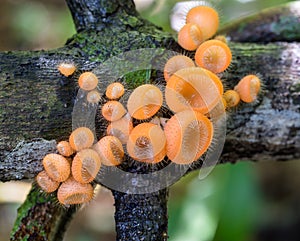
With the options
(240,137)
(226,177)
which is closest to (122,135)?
(240,137)

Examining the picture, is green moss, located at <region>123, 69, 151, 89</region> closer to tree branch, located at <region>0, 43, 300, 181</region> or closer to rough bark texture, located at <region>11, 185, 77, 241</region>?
tree branch, located at <region>0, 43, 300, 181</region>

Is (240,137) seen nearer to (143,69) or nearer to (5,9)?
(143,69)

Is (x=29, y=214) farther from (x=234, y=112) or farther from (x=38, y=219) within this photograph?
(x=234, y=112)

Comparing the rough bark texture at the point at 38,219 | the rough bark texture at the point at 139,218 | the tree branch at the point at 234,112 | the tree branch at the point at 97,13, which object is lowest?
the rough bark texture at the point at 139,218

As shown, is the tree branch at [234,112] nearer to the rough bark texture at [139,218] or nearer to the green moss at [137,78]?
the green moss at [137,78]

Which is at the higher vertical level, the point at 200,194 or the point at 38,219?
the point at 200,194

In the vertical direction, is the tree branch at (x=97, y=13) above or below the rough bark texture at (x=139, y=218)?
above

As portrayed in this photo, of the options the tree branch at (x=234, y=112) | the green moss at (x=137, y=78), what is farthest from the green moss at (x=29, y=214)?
the green moss at (x=137, y=78)

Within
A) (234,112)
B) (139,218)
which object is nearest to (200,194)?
(234,112)
